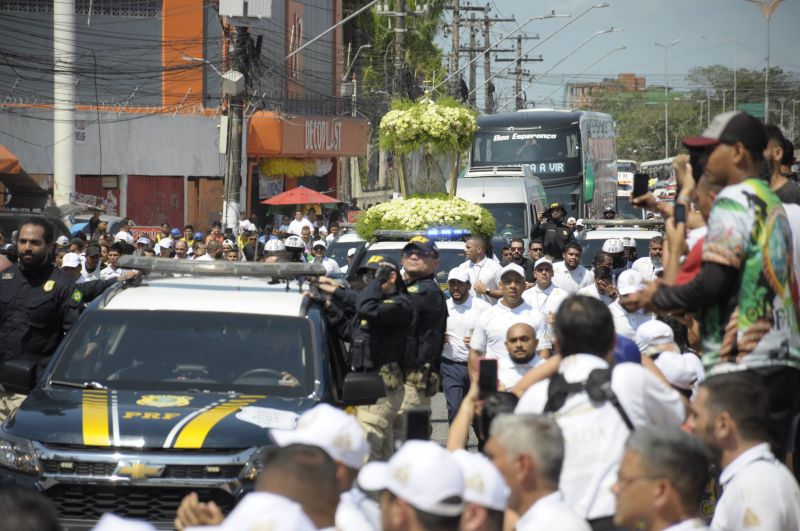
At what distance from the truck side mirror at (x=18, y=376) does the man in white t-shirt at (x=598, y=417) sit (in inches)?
157

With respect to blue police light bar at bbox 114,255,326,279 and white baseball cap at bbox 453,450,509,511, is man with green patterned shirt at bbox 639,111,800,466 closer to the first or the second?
white baseball cap at bbox 453,450,509,511

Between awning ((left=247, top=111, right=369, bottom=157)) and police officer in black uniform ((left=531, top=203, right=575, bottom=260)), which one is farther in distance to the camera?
awning ((left=247, top=111, right=369, bottom=157))

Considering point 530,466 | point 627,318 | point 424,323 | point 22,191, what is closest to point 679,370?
point 424,323

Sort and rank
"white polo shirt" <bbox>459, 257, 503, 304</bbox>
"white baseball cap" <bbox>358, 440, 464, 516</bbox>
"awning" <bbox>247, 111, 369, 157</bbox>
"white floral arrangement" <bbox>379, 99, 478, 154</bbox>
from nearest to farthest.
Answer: "white baseball cap" <bbox>358, 440, 464, 516</bbox>
"white polo shirt" <bbox>459, 257, 503, 304</bbox>
"white floral arrangement" <bbox>379, 99, 478, 154</bbox>
"awning" <bbox>247, 111, 369, 157</bbox>

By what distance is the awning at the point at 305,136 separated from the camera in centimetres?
4672

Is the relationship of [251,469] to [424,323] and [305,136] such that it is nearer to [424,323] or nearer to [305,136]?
[424,323]

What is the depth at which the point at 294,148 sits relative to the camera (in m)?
48.8

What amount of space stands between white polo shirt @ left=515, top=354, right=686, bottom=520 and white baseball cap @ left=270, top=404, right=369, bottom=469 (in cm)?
85

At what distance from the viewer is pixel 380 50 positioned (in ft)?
241

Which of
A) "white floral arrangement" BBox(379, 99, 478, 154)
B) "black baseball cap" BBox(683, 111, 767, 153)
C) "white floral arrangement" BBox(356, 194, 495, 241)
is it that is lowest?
"white floral arrangement" BBox(356, 194, 495, 241)

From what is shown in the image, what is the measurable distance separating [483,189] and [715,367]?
21.4 metres

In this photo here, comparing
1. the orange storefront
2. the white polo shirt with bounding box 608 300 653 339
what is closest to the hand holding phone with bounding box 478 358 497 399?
the white polo shirt with bounding box 608 300 653 339

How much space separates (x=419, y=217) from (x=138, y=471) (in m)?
13.1

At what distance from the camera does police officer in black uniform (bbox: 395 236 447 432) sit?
999 cm
